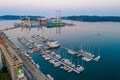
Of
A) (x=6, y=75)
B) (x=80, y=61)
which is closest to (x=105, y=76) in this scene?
(x=80, y=61)

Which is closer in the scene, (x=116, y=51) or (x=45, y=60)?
(x=45, y=60)

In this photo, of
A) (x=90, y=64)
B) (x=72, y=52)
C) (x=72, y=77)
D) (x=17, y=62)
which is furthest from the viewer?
(x=72, y=52)

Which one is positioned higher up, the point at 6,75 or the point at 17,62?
the point at 17,62

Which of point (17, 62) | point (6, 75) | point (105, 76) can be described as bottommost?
point (105, 76)

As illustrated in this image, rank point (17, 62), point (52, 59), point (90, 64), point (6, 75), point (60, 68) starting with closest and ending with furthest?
point (17, 62) < point (6, 75) < point (60, 68) < point (90, 64) < point (52, 59)

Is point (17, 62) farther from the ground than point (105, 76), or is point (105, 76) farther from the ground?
point (17, 62)

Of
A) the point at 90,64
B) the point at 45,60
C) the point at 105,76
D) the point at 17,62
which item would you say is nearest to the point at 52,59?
the point at 45,60

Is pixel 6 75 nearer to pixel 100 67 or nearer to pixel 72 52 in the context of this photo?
pixel 100 67

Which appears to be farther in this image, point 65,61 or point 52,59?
point 52,59

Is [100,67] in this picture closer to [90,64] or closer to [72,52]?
[90,64]
